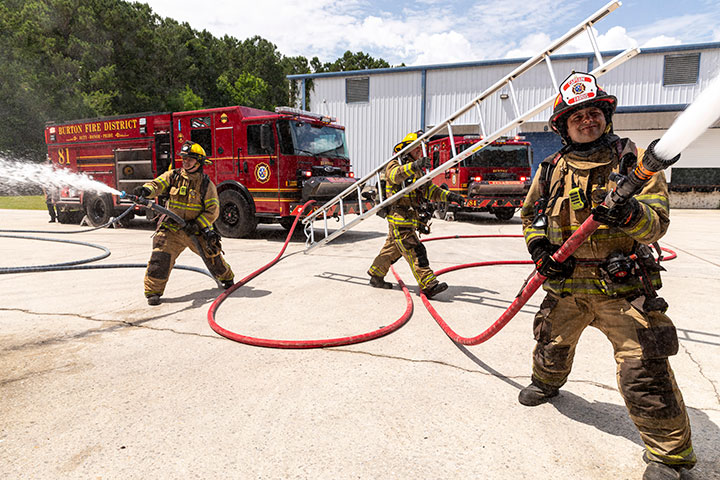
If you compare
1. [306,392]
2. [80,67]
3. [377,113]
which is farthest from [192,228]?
[80,67]

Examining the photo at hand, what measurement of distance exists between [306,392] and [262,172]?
6.79 m

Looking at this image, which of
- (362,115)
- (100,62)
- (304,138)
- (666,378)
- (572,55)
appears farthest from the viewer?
(100,62)

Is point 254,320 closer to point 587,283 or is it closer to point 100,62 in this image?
point 587,283

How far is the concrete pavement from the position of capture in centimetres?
211

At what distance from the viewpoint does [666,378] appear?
195 cm

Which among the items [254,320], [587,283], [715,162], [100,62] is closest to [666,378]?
[587,283]

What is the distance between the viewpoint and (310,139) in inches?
364

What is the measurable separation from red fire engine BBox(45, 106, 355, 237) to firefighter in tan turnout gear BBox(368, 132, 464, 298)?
384 centimetres

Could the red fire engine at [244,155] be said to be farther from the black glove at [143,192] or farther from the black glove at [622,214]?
the black glove at [622,214]

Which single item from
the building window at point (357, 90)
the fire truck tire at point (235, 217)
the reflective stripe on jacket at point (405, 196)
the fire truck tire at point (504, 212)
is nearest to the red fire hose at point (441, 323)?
the reflective stripe on jacket at point (405, 196)

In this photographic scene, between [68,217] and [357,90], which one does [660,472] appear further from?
[357,90]

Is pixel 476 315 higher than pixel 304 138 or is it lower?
lower

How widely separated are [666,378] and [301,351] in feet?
7.65

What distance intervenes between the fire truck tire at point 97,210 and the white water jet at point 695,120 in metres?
12.4
